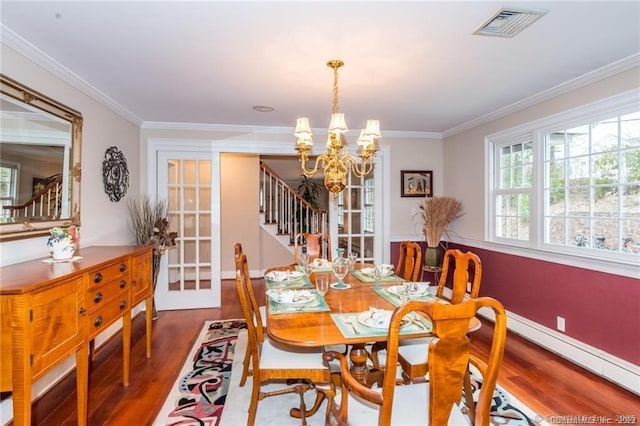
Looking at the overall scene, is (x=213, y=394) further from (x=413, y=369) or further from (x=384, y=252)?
(x=384, y=252)

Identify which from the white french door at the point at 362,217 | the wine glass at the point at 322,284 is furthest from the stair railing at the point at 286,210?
the wine glass at the point at 322,284

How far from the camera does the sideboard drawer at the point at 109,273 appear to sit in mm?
1998

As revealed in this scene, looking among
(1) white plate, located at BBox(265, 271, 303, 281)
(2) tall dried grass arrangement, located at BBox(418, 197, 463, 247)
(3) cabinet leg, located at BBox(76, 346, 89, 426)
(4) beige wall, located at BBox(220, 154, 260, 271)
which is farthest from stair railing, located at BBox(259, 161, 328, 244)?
(3) cabinet leg, located at BBox(76, 346, 89, 426)

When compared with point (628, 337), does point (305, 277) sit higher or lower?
higher

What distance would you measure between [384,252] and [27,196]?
12.9 ft

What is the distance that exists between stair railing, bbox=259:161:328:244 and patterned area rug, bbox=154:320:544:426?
3.59m

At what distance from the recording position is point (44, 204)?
241 cm

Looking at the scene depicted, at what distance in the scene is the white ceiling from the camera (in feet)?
6.13

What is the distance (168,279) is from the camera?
443 centimetres

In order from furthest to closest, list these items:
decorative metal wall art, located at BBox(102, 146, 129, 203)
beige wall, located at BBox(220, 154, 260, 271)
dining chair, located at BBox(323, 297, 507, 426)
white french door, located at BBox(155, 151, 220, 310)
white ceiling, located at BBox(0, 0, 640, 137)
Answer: beige wall, located at BBox(220, 154, 260, 271) → white french door, located at BBox(155, 151, 220, 310) → decorative metal wall art, located at BBox(102, 146, 129, 203) → white ceiling, located at BBox(0, 0, 640, 137) → dining chair, located at BBox(323, 297, 507, 426)

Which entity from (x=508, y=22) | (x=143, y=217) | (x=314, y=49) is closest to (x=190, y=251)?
(x=143, y=217)

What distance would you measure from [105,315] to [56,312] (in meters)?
0.51

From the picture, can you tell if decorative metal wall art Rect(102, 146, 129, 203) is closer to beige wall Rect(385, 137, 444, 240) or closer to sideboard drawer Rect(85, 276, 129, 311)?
sideboard drawer Rect(85, 276, 129, 311)

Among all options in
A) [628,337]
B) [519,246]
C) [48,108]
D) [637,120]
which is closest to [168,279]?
[48,108]
